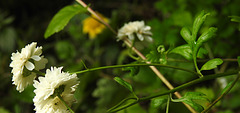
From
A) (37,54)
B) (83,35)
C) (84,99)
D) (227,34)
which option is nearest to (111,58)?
(83,35)

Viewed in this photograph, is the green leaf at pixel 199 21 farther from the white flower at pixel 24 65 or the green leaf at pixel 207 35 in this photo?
the white flower at pixel 24 65

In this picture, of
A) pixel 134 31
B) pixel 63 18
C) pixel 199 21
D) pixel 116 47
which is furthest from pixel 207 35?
pixel 116 47

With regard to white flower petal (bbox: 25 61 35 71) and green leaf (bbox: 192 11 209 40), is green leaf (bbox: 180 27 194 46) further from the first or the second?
white flower petal (bbox: 25 61 35 71)

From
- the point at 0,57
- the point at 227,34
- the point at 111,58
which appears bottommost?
the point at 227,34

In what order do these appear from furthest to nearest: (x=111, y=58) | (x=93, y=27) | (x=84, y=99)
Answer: (x=111, y=58) → (x=93, y=27) → (x=84, y=99)

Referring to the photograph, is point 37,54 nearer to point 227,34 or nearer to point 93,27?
point 227,34

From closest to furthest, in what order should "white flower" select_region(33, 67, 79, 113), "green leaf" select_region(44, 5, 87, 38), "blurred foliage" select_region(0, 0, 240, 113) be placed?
"white flower" select_region(33, 67, 79, 113) < "green leaf" select_region(44, 5, 87, 38) < "blurred foliage" select_region(0, 0, 240, 113)

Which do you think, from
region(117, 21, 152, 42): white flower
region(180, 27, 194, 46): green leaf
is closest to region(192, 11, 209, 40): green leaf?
region(180, 27, 194, 46): green leaf
